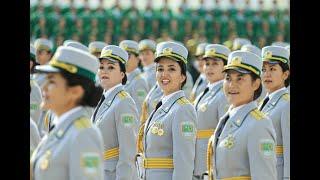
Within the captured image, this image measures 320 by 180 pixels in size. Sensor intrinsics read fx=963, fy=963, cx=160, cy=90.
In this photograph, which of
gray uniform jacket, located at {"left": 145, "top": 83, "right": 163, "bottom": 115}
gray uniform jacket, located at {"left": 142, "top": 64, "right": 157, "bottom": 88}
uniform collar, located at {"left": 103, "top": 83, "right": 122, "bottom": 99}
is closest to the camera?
uniform collar, located at {"left": 103, "top": 83, "right": 122, "bottom": 99}

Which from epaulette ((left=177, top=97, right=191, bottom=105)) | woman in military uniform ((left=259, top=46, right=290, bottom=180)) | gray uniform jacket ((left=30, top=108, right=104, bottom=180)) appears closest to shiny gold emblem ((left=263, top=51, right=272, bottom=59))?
woman in military uniform ((left=259, top=46, right=290, bottom=180))

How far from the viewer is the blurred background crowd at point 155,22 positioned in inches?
926

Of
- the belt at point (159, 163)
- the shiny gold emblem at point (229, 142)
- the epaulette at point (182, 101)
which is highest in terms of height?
the epaulette at point (182, 101)

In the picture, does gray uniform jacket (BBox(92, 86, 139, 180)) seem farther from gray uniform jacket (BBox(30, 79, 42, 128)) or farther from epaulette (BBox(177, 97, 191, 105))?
gray uniform jacket (BBox(30, 79, 42, 128))

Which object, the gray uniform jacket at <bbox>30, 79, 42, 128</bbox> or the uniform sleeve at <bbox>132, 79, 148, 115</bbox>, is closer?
the gray uniform jacket at <bbox>30, 79, 42, 128</bbox>

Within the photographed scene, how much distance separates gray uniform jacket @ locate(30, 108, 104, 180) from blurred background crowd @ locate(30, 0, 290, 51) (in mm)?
16731

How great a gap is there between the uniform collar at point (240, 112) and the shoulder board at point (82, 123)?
1.90m

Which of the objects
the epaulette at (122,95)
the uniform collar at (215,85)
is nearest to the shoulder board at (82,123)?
the epaulette at (122,95)

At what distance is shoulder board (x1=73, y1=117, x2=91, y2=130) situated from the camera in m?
5.97

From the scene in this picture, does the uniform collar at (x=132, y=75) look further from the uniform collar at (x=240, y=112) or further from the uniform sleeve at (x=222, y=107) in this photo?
the uniform collar at (x=240, y=112)
